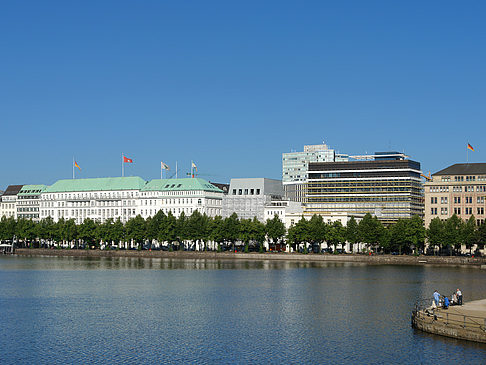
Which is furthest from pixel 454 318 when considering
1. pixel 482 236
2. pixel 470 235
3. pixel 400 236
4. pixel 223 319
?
pixel 400 236

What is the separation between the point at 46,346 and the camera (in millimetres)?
61156

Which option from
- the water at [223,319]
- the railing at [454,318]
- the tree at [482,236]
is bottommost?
the water at [223,319]

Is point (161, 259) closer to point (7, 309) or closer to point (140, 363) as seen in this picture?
point (7, 309)

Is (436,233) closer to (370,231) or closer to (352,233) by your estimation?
(370,231)

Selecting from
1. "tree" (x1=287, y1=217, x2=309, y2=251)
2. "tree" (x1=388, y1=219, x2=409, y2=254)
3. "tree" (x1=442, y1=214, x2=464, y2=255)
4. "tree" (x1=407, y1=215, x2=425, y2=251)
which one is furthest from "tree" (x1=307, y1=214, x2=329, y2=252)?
"tree" (x1=442, y1=214, x2=464, y2=255)

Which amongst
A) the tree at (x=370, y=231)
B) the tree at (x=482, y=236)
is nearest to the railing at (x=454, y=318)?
the tree at (x=482, y=236)

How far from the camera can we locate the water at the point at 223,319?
57.5 m

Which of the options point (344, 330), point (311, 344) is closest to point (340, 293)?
point (344, 330)

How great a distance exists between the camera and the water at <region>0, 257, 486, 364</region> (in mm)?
57531

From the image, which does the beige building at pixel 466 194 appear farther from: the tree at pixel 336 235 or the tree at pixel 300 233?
the tree at pixel 300 233

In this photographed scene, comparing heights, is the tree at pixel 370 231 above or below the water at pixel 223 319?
above

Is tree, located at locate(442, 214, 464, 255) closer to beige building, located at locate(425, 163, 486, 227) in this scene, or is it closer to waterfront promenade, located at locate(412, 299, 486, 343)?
beige building, located at locate(425, 163, 486, 227)

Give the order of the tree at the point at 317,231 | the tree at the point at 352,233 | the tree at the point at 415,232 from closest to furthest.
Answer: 1. the tree at the point at 415,232
2. the tree at the point at 352,233
3. the tree at the point at 317,231

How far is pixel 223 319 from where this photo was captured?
7519cm
